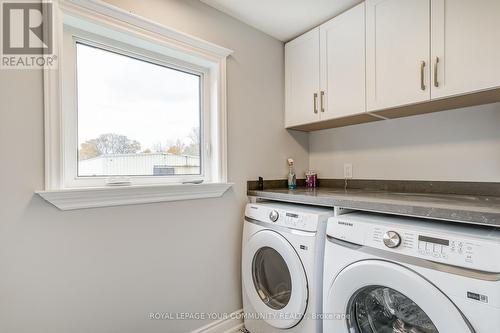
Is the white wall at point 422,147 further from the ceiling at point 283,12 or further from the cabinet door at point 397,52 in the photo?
the ceiling at point 283,12

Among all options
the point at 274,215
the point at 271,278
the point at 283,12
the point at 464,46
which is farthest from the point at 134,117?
the point at 464,46

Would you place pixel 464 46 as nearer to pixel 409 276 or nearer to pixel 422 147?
pixel 422 147

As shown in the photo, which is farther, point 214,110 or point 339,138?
point 339,138

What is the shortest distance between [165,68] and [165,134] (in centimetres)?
44

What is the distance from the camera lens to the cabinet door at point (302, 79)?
197cm

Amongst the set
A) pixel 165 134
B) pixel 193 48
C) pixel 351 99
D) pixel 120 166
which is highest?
pixel 193 48

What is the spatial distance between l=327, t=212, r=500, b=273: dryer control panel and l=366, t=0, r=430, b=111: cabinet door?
29.1 inches

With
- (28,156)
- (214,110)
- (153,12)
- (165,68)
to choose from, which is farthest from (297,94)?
(28,156)

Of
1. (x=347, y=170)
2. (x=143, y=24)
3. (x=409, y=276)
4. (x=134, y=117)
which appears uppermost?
(x=143, y=24)

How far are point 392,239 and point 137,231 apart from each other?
1271 mm

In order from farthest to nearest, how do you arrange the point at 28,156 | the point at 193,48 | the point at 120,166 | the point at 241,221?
1. the point at 241,221
2. the point at 193,48
3. the point at 120,166
4. the point at 28,156

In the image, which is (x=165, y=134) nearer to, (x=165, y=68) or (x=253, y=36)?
(x=165, y=68)

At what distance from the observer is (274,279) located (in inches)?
66.7

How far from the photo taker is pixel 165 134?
5.60ft
